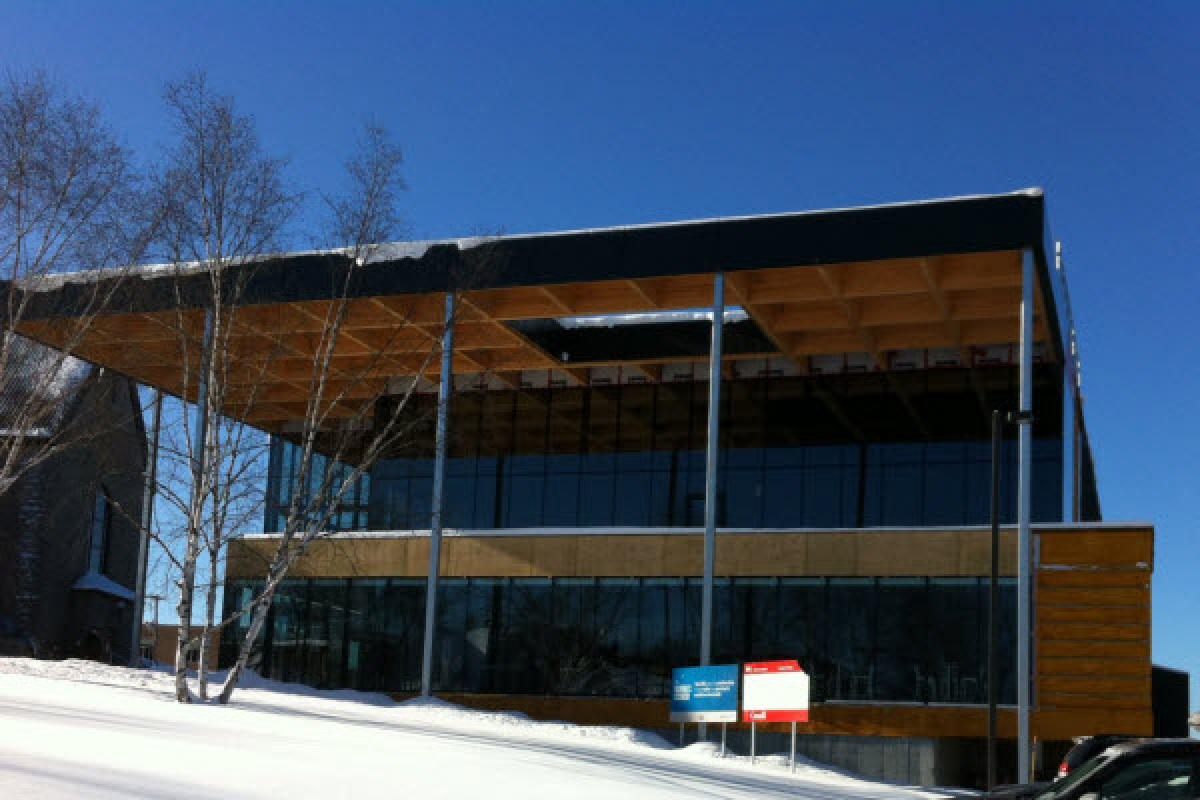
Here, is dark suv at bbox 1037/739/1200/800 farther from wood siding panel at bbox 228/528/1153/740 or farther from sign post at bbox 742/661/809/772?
wood siding panel at bbox 228/528/1153/740

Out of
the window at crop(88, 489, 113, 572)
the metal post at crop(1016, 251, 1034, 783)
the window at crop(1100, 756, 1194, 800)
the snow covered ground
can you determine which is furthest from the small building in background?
the window at crop(1100, 756, 1194, 800)

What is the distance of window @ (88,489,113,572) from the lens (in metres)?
59.0

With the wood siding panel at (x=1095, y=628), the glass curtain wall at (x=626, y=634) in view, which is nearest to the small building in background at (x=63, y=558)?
the glass curtain wall at (x=626, y=634)

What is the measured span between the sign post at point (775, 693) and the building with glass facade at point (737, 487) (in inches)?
255

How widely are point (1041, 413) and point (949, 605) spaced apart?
7.79 m

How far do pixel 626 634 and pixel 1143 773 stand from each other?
26.6 metres

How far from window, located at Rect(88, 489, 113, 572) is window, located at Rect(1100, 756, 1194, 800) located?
176ft

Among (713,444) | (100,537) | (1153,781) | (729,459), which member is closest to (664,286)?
(713,444)

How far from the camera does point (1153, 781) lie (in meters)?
11.2

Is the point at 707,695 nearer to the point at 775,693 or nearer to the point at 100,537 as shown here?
the point at 775,693

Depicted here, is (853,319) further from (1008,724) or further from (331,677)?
(331,677)

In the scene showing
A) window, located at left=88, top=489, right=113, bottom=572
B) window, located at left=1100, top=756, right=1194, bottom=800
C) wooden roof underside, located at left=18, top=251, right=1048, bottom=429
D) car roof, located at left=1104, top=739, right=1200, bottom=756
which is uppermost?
wooden roof underside, located at left=18, top=251, right=1048, bottom=429

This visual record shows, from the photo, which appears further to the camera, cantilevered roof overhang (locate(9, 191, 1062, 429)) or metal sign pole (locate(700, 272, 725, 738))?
metal sign pole (locate(700, 272, 725, 738))

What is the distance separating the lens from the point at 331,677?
40656 mm
